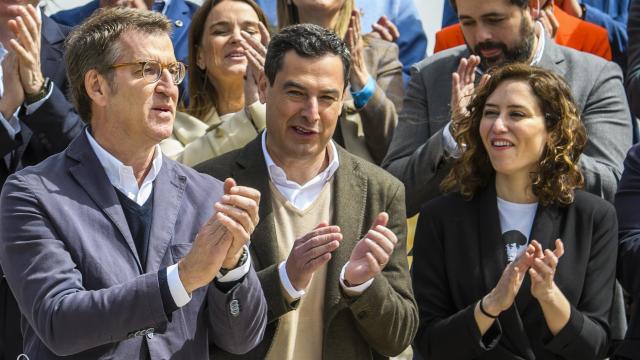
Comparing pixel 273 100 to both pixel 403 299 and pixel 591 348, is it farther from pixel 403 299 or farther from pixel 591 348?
pixel 591 348

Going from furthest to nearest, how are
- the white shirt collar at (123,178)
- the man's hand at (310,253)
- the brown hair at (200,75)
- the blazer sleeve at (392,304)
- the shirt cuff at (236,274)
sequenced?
the brown hair at (200,75), the blazer sleeve at (392,304), the man's hand at (310,253), the white shirt collar at (123,178), the shirt cuff at (236,274)

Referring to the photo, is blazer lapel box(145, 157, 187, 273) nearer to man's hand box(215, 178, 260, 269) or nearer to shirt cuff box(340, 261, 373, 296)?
man's hand box(215, 178, 260, 269)

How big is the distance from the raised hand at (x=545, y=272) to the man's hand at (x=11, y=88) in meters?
2.29

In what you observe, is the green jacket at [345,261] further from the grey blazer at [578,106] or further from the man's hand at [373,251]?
the grey blazer at [578,106]

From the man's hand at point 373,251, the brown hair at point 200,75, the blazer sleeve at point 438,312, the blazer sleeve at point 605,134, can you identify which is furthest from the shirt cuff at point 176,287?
the brown hair at point 200,75

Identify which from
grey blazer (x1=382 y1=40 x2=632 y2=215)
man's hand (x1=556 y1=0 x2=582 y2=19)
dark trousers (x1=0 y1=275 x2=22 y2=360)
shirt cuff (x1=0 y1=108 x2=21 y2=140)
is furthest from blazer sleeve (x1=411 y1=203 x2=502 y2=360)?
man's hand (x1=556 y1=0 x2=582 y2=19)

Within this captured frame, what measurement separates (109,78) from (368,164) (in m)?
1.31

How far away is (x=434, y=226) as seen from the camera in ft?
16.0

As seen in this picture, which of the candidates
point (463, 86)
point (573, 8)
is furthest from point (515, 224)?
point (573, 8)

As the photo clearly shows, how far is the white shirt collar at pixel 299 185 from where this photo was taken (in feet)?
15.1

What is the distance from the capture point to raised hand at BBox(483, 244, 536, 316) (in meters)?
4.43

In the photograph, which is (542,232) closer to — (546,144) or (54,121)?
(546,144)

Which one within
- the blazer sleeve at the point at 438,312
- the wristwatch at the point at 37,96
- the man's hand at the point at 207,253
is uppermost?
the man's hand at the point at 207,253

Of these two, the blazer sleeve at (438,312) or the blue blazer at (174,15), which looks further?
the blue blazer at (174,15)
